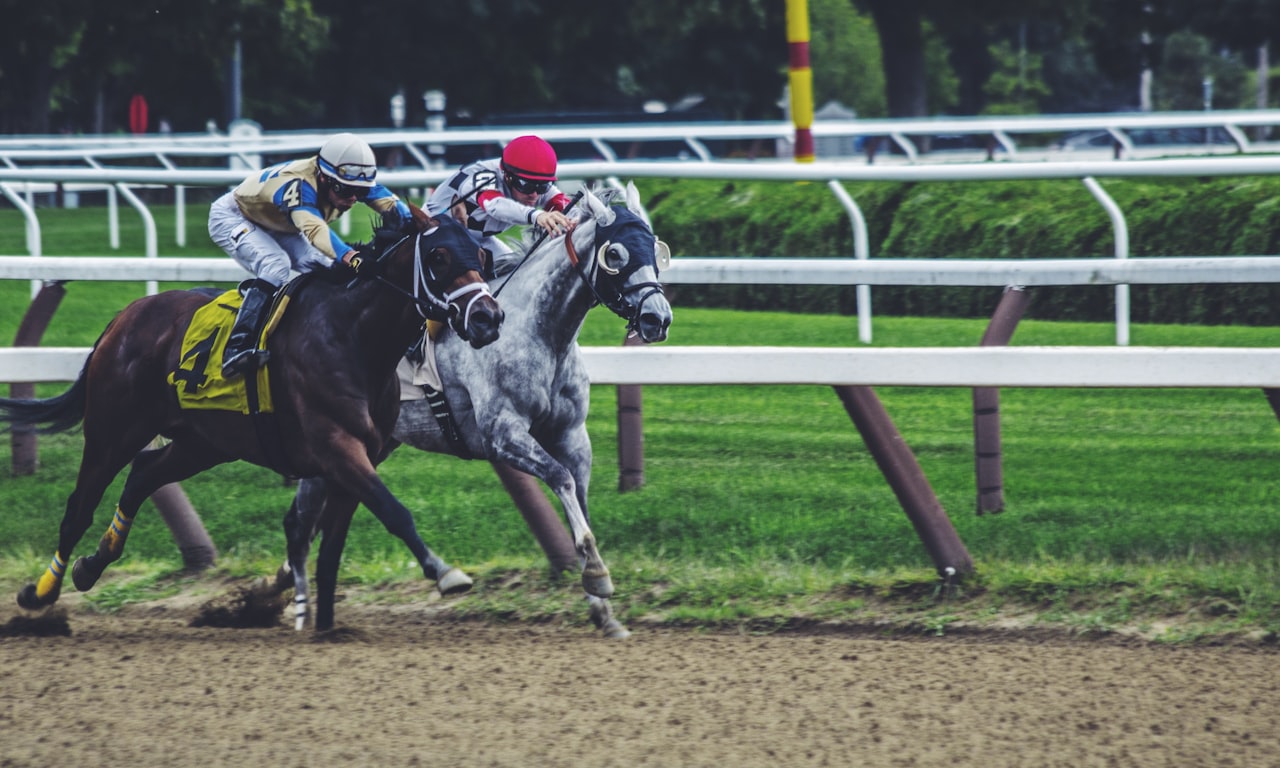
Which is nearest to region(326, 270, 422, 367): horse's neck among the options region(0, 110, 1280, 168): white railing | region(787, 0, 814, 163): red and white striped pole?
region(787, 0, 814, 163): red and white striped pole

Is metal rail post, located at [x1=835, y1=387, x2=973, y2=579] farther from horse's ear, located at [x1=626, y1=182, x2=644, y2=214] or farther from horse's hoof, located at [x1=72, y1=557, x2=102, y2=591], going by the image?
horse's hoof, located at [x1=72, y1=557, x2=102, y2=591]

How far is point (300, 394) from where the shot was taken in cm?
529

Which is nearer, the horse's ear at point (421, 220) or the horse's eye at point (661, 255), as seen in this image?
the horse's ear at point (421, 220)

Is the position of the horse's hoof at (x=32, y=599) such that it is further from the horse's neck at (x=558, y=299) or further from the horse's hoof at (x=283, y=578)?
the horse's neck at (x=558, y=299)

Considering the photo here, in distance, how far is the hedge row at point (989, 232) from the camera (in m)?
8.49

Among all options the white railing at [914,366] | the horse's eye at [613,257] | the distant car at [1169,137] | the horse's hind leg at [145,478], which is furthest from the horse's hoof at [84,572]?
the distant car at [1169,137]

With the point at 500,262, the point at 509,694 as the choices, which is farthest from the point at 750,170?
the point at 509,694

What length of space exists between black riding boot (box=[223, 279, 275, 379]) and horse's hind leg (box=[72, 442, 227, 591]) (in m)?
0.52

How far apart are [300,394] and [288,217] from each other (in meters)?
0.76

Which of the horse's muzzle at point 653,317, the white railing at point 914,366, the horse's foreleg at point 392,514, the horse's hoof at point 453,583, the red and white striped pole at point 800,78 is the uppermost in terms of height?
the red and white striped pole at point 800,78

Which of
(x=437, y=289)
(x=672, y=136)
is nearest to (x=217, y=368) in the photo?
(x=437, y=289)

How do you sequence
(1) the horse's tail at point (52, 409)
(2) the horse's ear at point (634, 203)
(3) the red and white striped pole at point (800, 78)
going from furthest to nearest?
1. (3) the red and white striped pole at point (800, 78)
2. (1) the horse's tail at point (52, 409)
3. (2) the horse's ear at point (634, 203)

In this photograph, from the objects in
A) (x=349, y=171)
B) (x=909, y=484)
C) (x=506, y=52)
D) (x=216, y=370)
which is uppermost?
(x=506, y=52)

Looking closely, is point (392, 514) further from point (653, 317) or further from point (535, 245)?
point (535, 245)
